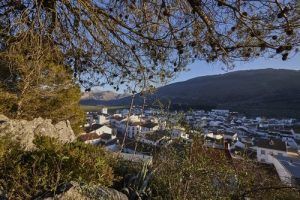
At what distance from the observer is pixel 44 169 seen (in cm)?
359

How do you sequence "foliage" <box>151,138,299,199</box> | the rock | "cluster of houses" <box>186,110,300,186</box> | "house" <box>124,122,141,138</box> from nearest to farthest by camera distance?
the rock → "foliage" <box>151,138,299,199</box> → "cluster of houses" <box>186,110,300,186</box> → "house" <box>124,122,141,138</box>

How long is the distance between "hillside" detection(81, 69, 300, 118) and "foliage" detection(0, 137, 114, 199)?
91.6 metres

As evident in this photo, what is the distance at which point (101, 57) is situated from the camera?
17.5 feet

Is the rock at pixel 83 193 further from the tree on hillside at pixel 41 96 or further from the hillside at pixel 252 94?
the hillside at pixel 252 94

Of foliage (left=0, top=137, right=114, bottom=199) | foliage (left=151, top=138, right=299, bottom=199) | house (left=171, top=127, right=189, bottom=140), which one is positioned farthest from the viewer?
house (left=171, top=127, right=189, bottom=140)

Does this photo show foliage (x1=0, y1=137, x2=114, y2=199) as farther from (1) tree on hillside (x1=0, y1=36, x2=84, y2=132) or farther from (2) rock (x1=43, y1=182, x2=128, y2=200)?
(1) tree on hillside (x1=0, y1=36, x2=84, y2=132)

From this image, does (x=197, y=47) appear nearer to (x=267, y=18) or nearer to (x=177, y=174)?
(x=267, y=18)

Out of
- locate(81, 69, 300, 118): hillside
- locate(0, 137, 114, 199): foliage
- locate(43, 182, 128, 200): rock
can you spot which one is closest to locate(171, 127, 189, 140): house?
locate(0, 137, 114, 199): foliage

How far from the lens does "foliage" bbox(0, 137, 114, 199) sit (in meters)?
3.49

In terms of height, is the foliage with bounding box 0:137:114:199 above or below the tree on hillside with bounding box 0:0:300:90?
below

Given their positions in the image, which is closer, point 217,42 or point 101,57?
point 217,42

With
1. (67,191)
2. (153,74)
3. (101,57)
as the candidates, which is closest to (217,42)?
(153,74)

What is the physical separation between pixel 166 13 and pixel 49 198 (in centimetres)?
249

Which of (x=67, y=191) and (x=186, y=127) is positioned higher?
(x=186, y=127)
